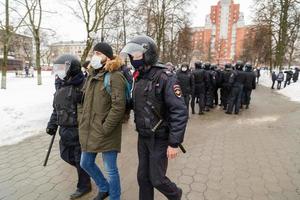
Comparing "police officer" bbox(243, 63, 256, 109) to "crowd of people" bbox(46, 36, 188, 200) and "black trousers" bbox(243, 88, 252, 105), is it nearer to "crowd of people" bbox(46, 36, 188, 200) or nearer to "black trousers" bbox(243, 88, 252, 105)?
"black trousers" bbox(243, 88, 252, 105)

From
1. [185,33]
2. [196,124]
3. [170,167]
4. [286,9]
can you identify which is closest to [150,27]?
[185,33]

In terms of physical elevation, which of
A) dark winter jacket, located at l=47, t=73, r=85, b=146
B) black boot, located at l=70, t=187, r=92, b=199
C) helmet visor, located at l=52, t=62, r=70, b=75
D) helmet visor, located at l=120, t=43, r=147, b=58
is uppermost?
helmet visor, located at l=120, t=43, r=147, b=58

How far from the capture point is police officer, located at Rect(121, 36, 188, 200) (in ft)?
8.05

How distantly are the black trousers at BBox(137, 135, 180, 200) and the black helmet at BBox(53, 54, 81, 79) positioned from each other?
4.06 feet

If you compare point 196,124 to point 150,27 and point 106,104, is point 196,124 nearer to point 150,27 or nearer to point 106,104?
point 106,104

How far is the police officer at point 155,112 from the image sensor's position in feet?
8.05

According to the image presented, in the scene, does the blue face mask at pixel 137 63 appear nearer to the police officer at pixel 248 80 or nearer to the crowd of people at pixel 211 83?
the crowd of people at pixel 211 83

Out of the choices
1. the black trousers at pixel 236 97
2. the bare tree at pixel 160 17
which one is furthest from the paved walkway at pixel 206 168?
the bare tree at pixel 160 17

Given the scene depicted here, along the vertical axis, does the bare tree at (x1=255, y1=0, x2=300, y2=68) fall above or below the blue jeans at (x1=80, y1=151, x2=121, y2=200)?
above

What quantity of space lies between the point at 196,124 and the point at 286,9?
70.1 ft

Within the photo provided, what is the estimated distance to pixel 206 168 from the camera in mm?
4496

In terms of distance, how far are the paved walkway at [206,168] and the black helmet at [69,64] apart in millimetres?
1723

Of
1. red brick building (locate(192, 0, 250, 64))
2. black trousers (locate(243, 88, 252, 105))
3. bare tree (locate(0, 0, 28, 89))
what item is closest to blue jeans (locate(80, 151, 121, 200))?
black trousers (locate(243, 88, 252, 105))

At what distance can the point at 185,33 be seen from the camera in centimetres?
2802
